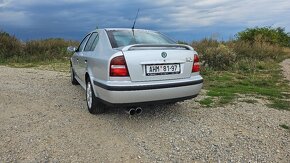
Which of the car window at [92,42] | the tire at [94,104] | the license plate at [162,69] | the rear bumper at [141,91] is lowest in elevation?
the tire at [94,104]

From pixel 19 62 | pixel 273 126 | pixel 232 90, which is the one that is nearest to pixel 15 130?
pixel 273 126

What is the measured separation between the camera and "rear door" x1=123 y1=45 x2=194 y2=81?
420 centimetres

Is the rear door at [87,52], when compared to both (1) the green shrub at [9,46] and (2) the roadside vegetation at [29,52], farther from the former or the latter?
(1) the green shrub at [9,46]

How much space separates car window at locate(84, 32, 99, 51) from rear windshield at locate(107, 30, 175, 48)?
17.7 inches

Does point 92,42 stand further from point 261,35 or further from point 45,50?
point 261,35

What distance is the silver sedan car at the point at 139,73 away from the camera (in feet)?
13.7

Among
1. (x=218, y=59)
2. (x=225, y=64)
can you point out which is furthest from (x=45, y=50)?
(x=225, y=64)

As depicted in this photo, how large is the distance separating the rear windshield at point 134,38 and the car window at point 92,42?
0.45m

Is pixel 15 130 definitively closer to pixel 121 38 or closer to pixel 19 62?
pixel 121 38

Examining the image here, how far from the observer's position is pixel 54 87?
7641mm

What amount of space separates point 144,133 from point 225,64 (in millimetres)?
8205

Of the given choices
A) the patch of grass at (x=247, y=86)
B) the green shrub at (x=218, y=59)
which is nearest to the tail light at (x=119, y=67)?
the patch of grass at (x=247, y=86)

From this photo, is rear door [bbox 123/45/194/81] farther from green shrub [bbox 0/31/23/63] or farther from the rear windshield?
green shrub [bbox 0/31/23/63]

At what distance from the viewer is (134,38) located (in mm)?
5043
